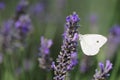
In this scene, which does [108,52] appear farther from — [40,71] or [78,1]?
[78,1]

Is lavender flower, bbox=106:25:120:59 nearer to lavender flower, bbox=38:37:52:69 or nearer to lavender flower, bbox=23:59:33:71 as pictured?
lavender flower, bbox=23:59:33:71

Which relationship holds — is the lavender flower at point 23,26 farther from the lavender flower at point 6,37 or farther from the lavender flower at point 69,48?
the lavender flower at point 69,48

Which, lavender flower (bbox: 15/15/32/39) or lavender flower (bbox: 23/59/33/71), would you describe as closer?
lavender flower (bbox: 15/15/32/39)

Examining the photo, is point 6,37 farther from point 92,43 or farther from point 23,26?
point 92,43

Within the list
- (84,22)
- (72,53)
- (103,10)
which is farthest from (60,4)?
(72,53)

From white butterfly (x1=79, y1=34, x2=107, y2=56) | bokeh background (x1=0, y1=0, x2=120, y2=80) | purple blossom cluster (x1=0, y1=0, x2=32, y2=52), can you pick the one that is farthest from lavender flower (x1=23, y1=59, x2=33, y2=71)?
white butterfly (x1=79, y1=34, x2=107, y2=56)
